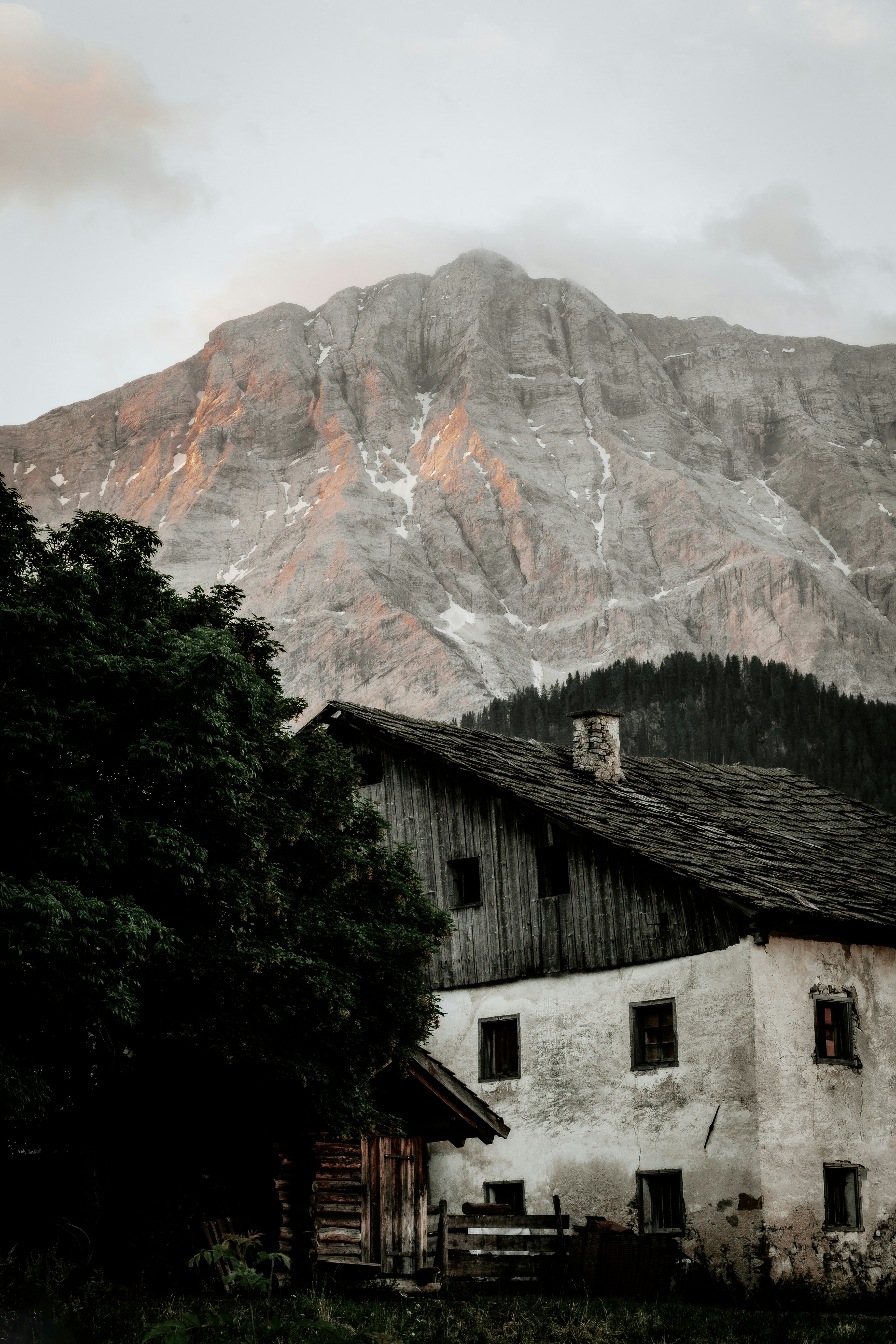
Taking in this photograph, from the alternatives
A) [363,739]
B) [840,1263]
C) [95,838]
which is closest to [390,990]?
[95,838]

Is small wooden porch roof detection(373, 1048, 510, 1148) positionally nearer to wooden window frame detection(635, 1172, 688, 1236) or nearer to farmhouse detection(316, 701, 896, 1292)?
farmhouse detection(316, 701, 896, 1292)

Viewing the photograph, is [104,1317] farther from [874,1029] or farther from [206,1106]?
[874,1029]

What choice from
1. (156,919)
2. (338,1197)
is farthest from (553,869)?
(156,919)

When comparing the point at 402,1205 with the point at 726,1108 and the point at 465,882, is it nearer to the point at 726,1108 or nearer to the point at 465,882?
the point at 726,1108

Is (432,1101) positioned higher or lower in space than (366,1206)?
higher

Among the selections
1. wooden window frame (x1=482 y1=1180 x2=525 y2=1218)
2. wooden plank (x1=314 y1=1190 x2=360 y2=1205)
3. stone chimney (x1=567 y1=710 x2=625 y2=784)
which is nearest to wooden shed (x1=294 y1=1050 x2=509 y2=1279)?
wooden plank (x1=314 y1=1190 x2=360 y2=1205)

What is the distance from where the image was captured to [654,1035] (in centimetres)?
2650

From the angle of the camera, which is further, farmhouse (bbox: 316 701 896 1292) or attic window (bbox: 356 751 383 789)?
attic window (bbox: 356 751 383 789)

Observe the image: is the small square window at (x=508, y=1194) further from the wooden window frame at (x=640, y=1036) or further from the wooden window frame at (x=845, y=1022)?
the wooden window frame at (x=845, y=1022)

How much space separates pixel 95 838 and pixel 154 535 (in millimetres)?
7085

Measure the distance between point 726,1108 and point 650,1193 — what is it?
251cm

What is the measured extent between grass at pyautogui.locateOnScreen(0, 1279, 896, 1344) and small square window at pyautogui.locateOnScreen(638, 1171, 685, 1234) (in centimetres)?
283

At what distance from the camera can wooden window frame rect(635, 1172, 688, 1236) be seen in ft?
80.8

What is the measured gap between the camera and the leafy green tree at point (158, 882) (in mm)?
16781
